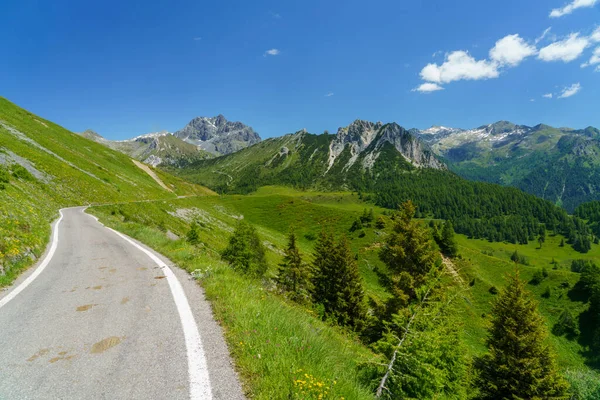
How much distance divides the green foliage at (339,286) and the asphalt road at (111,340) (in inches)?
881

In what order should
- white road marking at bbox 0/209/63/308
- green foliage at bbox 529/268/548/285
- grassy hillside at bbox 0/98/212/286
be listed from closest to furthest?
1. white road marking at bbox 0/209/63/308
2. grassy hillside at bbox 0/98/212/286
3. green foliage at bbox 529/268/548/285

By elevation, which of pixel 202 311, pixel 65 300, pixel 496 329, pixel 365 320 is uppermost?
pixel 202 311

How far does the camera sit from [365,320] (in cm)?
2898

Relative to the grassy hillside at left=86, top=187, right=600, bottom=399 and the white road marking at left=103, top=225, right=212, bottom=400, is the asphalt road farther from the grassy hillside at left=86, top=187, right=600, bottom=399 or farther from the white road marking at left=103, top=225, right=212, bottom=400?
the grassy hillside at left=86, top=187, right=600, bottom=399

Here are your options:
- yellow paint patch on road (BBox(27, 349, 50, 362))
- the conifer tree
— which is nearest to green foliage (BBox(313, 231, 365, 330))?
the conifer tree

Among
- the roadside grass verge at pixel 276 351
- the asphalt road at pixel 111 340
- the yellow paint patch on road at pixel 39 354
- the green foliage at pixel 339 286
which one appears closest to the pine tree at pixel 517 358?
the green foliage at pixel 339 286

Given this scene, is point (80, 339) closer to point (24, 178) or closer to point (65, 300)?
point (65, 300)

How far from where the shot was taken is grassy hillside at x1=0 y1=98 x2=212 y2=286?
12.7m

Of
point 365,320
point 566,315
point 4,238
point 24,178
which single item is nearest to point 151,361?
point 4,238

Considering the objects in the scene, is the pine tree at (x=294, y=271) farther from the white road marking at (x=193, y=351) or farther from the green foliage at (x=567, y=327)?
the green foliage at (x=567, y=327)

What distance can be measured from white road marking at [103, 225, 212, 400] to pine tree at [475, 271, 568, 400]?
22525 millimetres

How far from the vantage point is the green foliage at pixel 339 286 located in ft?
96.5

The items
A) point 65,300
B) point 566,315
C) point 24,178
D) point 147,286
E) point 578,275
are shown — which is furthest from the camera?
point 578,275

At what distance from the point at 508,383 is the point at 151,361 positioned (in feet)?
80.8
